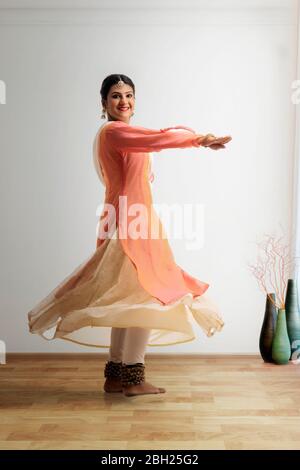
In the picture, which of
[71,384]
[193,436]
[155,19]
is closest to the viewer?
[193,436]

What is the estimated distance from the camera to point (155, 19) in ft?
13.2

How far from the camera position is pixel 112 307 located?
Answer: 2.91 meters

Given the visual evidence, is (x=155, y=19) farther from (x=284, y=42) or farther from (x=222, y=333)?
(x=222, y=333)

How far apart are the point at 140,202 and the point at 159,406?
2.91 ft

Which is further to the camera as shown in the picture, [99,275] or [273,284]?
[273,284]

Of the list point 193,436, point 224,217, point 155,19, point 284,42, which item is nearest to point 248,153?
point 224,217

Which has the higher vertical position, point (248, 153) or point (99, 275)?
point (248, 153)

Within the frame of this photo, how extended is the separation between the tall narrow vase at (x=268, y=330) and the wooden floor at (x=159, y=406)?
70mm

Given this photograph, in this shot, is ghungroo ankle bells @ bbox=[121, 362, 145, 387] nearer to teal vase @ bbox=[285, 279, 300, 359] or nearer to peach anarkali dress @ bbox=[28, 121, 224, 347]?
peach anarkali dress @ bbox=[28, 121, 224, 347]

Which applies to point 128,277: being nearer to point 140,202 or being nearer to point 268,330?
point 140,202

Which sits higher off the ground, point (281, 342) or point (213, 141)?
point (213, 141)

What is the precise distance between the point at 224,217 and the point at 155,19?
120 centimetres

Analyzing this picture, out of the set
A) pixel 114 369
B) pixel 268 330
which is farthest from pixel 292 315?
pixel 114 369

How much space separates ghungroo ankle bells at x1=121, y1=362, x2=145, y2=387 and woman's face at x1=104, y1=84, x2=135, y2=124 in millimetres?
1114
